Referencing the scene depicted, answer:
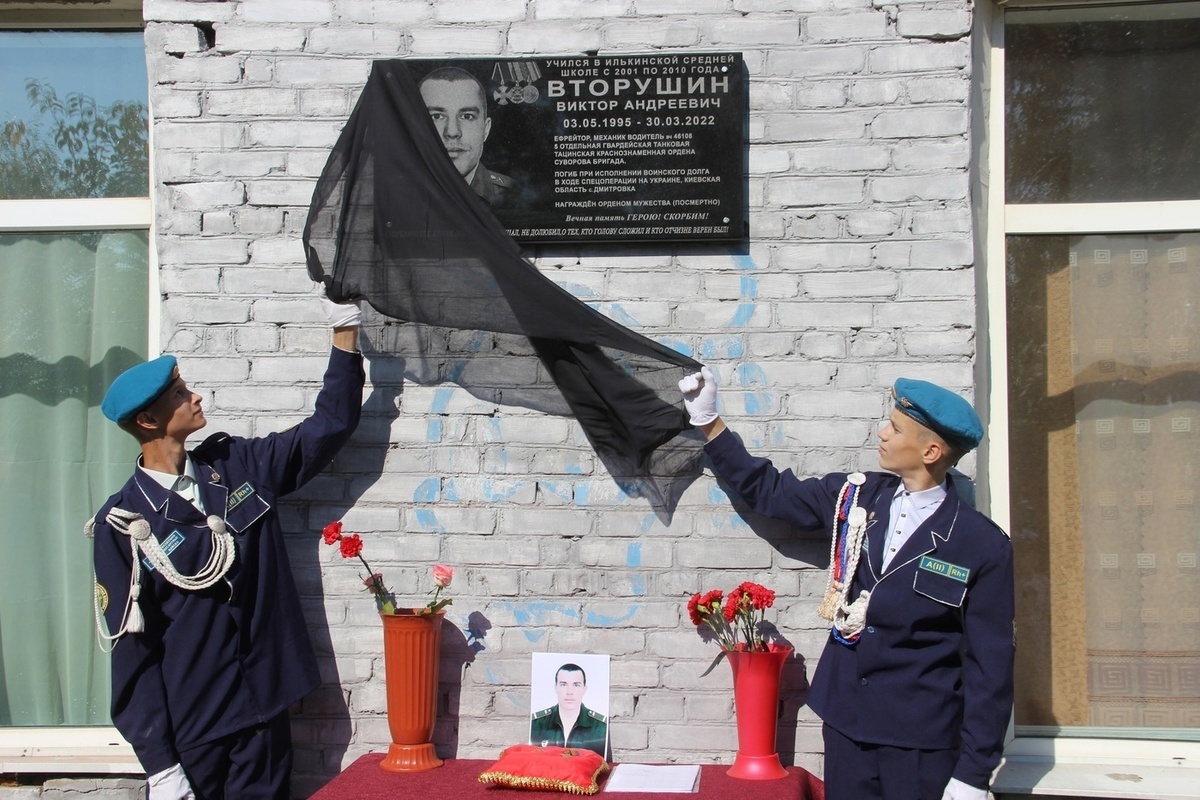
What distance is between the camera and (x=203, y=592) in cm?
309

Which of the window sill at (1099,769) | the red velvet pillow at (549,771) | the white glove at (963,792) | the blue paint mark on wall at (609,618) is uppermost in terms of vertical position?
the blue paint mark on wall at (609,618)

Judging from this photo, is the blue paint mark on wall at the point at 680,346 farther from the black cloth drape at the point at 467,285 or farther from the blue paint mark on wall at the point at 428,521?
the blue paint mark on wall at the point at 428,521

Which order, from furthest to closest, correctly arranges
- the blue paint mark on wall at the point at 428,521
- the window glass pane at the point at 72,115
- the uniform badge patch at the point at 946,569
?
the window glass pane at the point at 72,115 < the blue paint mark on wall at the point at 428,521 < the uniform badge patch at the point at 946,569

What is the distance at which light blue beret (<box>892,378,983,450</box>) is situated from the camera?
9.57ft

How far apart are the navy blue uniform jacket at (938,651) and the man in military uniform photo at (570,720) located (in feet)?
2.13

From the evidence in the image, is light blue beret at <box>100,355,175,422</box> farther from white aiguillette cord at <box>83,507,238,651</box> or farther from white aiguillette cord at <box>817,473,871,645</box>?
white aiguillette cord at <box>817,473,871,645</box>

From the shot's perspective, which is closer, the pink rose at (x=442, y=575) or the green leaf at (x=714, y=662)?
the pink rose at (x=442, y=575)

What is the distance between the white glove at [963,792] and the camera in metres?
2.75

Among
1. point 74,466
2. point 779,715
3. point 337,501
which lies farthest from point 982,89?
point 74,466

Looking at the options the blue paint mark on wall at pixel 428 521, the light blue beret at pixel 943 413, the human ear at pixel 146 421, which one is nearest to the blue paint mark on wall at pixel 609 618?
the blue paint mark on wall at pixel 428 521

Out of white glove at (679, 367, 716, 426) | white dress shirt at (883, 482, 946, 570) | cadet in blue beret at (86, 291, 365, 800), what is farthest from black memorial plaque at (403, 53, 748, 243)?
white dress shirt at (883, 482, 946, 570)

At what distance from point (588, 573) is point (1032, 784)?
140 cm

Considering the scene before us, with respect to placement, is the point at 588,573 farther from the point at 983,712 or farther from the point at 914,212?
→ the point at 914,212

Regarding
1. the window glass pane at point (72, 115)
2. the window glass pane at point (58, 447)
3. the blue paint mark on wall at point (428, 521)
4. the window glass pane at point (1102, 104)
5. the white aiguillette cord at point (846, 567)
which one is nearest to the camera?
the white aiguillette cord at point (846, 567)
